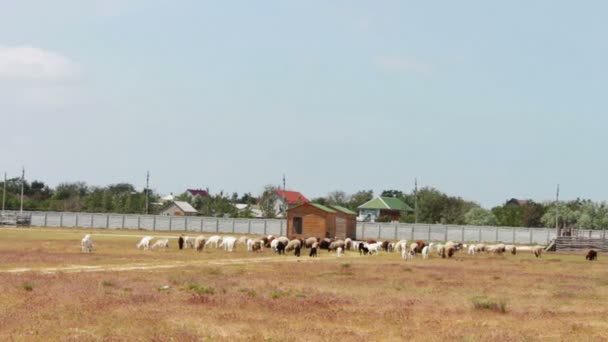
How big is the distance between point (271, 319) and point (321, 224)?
6146cm

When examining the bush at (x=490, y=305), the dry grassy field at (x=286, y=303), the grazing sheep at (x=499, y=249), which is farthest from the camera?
the grazing sheep at (x=499, y=249)

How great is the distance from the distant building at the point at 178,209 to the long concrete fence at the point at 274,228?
175ft

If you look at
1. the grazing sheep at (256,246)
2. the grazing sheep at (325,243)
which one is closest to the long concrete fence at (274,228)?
the grazing sheep at (325,243)

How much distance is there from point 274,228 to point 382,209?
231 feet

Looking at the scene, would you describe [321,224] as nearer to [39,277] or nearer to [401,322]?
[39,277]

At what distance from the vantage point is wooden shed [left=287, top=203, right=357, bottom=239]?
272 feet

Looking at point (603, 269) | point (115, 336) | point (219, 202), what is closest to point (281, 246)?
point (603, 269)

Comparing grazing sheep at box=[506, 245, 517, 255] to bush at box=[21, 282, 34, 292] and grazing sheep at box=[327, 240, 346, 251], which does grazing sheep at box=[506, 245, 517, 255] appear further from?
bush at box=[21, 282, 34, 292]

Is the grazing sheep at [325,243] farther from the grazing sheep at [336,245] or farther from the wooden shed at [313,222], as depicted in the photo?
the wooden shed at [313,222]

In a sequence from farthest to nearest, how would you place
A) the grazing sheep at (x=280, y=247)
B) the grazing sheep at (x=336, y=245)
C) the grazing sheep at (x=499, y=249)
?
1. the grazing sheep at (x=499, y=249)
2. the grazing sheep at (x=336, y=245)
3. the grazing sheep at (x=280, y=247)

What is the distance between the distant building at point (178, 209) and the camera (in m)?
168

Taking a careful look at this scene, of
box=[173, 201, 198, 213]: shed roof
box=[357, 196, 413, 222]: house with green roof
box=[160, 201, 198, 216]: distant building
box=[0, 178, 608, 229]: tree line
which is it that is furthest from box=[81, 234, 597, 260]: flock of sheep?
box=[173, 201, 198, 213]: shed roof

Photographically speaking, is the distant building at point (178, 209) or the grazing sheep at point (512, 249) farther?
the distant building at point (178, 209)

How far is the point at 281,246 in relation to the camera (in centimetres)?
5975
